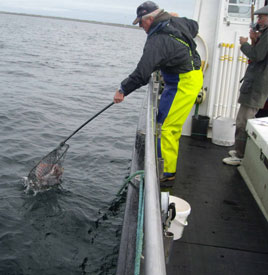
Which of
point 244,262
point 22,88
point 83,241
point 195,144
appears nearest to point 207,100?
point 195,144

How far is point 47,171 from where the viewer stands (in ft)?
20.3

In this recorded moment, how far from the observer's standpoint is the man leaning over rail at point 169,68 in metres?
4.09

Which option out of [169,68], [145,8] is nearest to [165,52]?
[169,68]

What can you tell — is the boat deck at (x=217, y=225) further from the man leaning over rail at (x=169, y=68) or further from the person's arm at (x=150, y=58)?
the person's arm at (x=150, y=58)

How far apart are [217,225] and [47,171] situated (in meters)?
3.26

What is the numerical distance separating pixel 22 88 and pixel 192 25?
11852 mm

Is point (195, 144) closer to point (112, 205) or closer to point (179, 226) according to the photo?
point (112, 205)

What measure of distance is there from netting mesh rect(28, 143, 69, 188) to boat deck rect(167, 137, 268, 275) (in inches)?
79.4

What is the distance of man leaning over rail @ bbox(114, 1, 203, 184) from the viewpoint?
4.09m

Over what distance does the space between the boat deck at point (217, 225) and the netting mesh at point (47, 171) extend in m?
2.02

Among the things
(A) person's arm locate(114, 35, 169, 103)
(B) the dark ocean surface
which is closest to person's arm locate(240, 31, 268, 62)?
(A) person's arm locate(114, 35, 169, 103)

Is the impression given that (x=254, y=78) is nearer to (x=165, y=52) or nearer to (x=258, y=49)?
(x=258, y=49)

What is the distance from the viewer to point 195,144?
21.1ft

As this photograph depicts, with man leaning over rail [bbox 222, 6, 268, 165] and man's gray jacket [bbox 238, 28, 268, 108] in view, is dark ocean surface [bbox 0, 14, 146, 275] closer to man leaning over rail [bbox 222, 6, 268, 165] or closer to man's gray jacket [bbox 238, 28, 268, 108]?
man leaning over rail [bbox 222, 6, 268, 165]
